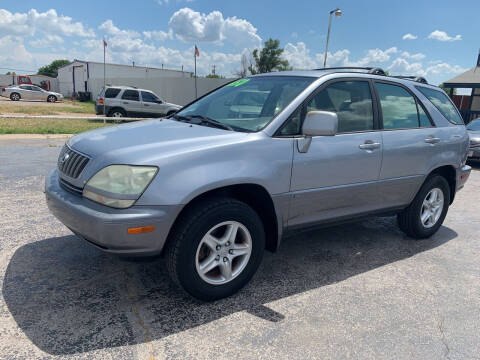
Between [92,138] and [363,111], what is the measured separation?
7.94ft

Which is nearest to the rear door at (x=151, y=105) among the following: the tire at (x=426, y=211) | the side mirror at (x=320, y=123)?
the tire at (x=426, y=211)

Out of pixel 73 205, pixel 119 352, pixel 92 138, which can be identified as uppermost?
pixel 92 138

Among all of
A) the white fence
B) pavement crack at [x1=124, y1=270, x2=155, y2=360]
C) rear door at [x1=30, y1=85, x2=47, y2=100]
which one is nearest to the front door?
pavement crack at [x1=124, y1=270, x2=155, y2=360]

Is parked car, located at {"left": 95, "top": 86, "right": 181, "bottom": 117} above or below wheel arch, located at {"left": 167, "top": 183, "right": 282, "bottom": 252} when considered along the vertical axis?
above

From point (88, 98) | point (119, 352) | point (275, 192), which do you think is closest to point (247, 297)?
point (275, 192)

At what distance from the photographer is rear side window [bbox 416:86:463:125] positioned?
4.36m

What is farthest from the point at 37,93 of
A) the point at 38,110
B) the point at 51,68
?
the point at 51,68

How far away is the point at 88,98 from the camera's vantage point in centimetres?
3925

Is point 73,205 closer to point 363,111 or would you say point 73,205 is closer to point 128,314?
point 128,314

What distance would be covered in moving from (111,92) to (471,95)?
18.4 meters

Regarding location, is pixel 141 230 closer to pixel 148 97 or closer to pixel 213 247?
pixel 213 247

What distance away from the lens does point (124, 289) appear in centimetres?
298

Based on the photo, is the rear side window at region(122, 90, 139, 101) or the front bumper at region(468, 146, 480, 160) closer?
the front bumper at region(468, 146, 480, 160)

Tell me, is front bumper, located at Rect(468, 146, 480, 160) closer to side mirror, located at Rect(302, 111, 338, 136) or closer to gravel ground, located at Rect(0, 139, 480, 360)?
gravel ground, located at Rect(0, 139, 480, 360)
